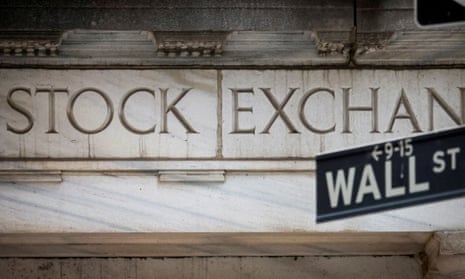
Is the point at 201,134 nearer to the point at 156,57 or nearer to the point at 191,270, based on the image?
the point at 156,57

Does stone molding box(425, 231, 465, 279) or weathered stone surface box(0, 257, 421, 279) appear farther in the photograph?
weathered stone surface box(0, 257, 421, 279)

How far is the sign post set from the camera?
5.15 m

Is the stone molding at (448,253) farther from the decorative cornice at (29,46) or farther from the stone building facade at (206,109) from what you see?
the decorative cornice at (29,46)

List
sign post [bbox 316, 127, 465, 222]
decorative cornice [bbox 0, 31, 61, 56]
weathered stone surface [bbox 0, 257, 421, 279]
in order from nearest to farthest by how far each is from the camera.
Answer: sign post [bbox 316, 127, 465, 222] < decorative cornice [bbox 0, 31, 61, 56] < weathered stone surface [bbox 0, 257, 421, 279]

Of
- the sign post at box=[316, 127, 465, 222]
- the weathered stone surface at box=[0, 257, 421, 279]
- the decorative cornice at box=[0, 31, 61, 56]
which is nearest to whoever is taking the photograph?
the sign post at box=[316, 127, 465, 222]

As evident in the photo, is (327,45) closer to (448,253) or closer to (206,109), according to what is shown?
(206,109)

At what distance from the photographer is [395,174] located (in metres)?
5.18

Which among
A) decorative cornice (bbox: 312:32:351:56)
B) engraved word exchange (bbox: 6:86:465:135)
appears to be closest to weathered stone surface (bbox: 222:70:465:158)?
engraved word exchange (bbox: 6:86:465:135)

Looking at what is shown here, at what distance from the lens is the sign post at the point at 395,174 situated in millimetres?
5152

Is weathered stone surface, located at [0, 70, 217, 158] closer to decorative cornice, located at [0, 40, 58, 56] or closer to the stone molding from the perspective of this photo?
decorative cornice, located at [0, 40, 58, 56]

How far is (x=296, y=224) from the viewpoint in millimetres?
8594

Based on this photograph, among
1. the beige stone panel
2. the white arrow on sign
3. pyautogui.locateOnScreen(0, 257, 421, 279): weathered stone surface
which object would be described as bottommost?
pyautogui.locateOnScreen(0, 257, 421, 279): weathered stone surface

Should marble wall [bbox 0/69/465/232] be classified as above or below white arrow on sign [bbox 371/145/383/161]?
below

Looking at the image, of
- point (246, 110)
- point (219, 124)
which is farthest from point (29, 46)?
point (246, 110)
